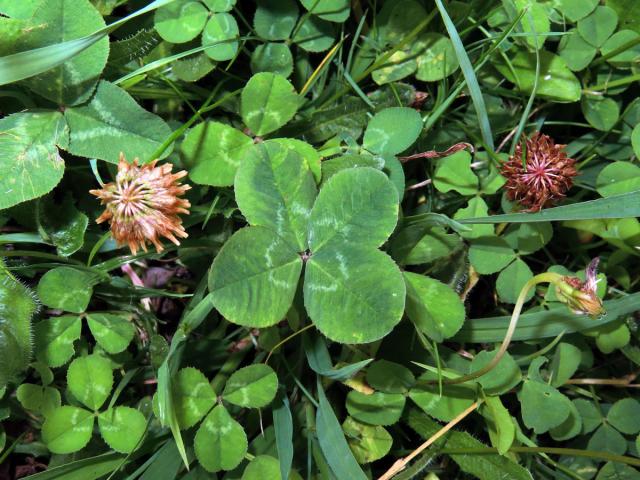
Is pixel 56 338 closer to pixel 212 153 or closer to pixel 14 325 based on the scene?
pixel 14 325

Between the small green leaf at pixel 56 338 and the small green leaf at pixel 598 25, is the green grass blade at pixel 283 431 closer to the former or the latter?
the small green leaf at pixel 56 338

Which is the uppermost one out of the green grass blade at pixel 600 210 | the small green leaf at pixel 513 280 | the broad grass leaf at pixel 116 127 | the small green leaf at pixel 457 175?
the broad grass leaf at pixel 116 127

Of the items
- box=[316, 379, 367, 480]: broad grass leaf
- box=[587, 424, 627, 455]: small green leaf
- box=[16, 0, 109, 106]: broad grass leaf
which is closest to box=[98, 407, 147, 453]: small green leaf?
box=[316, 379, 367, 480]: broad grass leaf

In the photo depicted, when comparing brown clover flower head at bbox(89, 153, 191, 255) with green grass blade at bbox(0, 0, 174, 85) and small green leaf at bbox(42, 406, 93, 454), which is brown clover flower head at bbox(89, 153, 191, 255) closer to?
green grass blade at bbox(0, 0, 174, 85)

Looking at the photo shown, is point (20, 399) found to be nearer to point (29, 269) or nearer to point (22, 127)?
point (29, 269)

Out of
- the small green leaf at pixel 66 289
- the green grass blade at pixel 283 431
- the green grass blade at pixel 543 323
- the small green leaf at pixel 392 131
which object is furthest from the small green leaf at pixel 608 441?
the small green leaf at pixel 66 289

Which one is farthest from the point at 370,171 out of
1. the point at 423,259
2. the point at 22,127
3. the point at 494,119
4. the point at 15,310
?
the point at 15,310

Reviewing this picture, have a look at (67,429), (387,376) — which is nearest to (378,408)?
(387,376)
